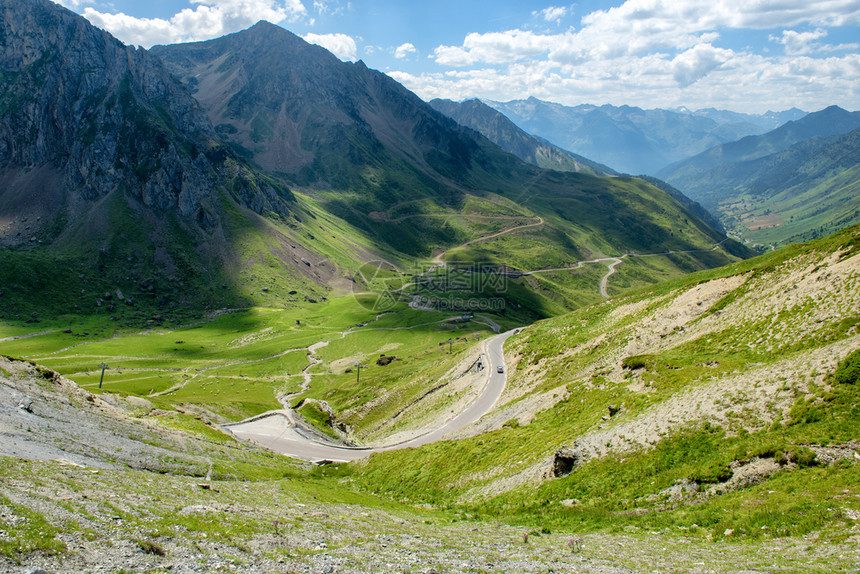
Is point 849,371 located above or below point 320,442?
above

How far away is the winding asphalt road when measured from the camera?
67562 millimetres

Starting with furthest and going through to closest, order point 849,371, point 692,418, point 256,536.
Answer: point 692,418 < point 849,371 < point 256,536

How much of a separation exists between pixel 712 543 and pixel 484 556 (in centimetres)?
1129

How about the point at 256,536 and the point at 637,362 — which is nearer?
the point at 256,536

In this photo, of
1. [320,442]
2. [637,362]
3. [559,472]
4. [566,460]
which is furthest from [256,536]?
[320,442]

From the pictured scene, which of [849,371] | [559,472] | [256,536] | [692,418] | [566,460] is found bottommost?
[559,472]

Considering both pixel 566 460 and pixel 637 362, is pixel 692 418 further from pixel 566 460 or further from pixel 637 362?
pixel 637 362

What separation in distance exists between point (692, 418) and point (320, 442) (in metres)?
58.3

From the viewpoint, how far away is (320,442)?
248 ft

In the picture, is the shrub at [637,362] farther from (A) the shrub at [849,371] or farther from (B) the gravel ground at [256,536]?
(B) the gravel ground at [256,536]

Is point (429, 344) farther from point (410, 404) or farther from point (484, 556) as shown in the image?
point (484, 556)

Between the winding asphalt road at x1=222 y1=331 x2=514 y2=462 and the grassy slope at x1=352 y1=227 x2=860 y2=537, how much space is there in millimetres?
5488

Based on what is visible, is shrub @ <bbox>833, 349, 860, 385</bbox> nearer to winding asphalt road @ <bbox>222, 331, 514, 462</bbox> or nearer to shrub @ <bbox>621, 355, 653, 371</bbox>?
shrub @ <bbox>621, 355, 653, 371</bbox>

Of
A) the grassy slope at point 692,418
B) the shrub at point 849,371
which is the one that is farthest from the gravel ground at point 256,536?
the shrub at point 849,371
